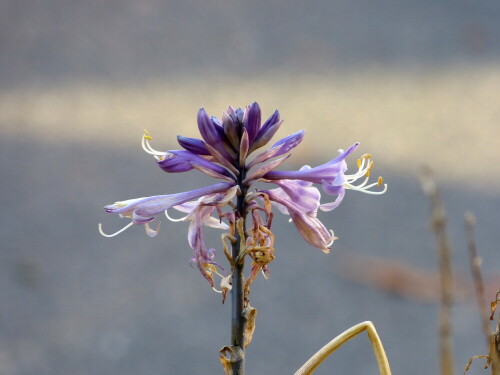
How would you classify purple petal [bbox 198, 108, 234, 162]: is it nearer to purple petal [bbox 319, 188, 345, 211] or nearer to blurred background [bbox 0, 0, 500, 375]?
purple petal [bbox 319, 188, 345, 211]

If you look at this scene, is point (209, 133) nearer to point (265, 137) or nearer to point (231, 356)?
point (265, 137)

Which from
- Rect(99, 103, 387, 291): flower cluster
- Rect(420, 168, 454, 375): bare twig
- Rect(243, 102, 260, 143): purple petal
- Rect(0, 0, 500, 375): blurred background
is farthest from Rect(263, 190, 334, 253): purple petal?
Rect(0, 0, 500, 375): blurred background

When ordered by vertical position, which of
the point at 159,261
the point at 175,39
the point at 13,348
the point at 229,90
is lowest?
the point at 13,348

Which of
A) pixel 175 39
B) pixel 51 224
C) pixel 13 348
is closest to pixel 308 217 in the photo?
pixel 13 348

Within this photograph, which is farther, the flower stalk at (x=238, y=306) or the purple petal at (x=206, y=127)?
the purple petal at (x=206, y=127)

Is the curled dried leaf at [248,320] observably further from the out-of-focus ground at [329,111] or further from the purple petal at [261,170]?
the out-of-focus ground at [329,111]

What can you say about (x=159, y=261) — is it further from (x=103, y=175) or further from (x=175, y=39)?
(x=175, y=39)

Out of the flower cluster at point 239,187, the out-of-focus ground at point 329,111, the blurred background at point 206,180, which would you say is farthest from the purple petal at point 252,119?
the out-of-focus ground at point 329,111

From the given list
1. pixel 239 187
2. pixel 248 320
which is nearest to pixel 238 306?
pixel 248 320
